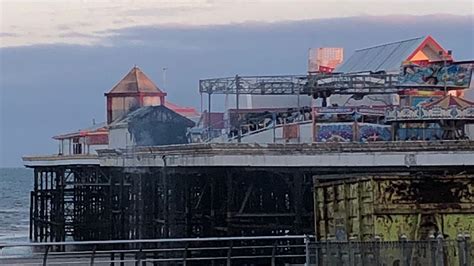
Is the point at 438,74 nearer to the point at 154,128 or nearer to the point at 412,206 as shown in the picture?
the point at 154,128

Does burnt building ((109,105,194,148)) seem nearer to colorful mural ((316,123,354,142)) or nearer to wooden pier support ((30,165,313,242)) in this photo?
wooden pier support ((30,165,313,242))

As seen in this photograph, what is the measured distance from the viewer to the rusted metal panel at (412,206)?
1362 centimetres

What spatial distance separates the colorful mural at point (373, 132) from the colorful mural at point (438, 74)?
3924mm

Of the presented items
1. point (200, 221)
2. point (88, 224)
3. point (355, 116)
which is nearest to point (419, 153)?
point (200, 221)

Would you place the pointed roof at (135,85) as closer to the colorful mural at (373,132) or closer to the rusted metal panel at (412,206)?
the colorful mural at (373,132)

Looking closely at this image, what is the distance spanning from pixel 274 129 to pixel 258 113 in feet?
25.8

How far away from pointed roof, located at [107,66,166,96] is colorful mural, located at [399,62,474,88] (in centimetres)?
2479

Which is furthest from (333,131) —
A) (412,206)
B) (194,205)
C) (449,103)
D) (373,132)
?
(412,206)

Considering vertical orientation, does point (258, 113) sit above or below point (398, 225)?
above

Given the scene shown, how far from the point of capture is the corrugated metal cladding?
164ft

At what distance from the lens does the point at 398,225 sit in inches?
539

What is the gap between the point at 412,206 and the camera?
13672 millimetres

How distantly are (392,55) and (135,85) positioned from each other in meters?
19.0

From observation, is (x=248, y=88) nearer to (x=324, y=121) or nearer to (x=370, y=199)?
(x=324, y=121)
